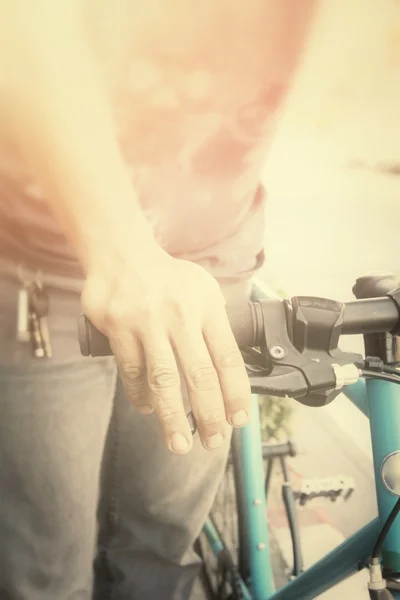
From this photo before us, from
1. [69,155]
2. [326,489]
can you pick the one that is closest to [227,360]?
[69,155]

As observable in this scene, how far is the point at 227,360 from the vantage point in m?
0.41

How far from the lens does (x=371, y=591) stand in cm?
46

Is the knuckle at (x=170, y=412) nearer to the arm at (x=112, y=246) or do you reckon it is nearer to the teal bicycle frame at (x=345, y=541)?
the arm at (x=112, y=246)

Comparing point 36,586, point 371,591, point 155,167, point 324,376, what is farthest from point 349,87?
point 36,586

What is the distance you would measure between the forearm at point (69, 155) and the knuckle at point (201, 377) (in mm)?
134

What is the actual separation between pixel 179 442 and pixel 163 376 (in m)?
0.06

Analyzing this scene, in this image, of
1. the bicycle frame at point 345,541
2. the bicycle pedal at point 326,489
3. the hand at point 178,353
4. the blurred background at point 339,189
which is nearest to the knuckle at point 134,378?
the hand at point 178,353

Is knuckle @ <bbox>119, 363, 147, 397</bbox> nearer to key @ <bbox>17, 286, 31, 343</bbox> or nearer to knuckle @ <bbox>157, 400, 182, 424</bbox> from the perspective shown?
knuckle @ <bbox>157, 400, 182, 424</bbox>

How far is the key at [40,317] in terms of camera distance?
631 millimetres

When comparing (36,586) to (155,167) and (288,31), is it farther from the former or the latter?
(288,31)

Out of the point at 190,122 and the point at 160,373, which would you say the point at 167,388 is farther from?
the point at 190,122

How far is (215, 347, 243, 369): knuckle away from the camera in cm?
41

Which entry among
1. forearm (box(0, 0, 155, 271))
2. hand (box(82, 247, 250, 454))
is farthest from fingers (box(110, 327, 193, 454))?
forearm (box(0, 0, 155, 271))

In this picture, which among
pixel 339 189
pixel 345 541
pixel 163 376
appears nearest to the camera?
pixel 163 376
